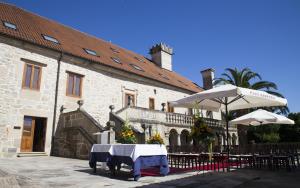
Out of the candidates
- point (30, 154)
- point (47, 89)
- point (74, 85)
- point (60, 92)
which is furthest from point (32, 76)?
point (30, 154)

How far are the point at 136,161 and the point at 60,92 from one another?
9.97 meters

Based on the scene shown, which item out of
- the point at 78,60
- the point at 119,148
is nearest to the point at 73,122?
the point at 78,60

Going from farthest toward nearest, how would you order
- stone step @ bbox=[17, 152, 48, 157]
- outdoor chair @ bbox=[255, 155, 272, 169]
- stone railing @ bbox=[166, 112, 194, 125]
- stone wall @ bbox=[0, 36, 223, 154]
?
1. stone railing @ bbox=[166, 112, 194, 125]
2. stone wall @ bbox=[0, 36, 223, 154]
3. stone step @ bbox=[17, 152, 48, 157]
4. outdoor chair @ bbox=[255, 155, 272, 169]

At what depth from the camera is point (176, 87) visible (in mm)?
22781

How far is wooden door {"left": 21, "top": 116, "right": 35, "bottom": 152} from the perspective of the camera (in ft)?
41.3

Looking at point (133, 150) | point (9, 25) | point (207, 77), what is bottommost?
point (133, 150)

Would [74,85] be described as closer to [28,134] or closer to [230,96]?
[28,134]

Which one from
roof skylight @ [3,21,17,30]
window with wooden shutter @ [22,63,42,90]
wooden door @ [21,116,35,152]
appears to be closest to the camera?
wooden door @ [21,116,35,152]

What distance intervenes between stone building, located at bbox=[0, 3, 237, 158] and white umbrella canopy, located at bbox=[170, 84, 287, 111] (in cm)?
343

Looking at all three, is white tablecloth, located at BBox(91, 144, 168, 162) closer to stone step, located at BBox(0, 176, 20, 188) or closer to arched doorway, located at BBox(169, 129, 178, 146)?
stone step, located at BBox(0, 176, 20, 188)

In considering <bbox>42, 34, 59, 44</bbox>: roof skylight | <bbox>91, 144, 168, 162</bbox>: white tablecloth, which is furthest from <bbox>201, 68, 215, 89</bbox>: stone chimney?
A: <bbox>91, 144, 168, 162</bbox>: white tablecloth

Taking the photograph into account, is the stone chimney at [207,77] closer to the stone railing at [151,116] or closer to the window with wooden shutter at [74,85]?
the stone railing at [151,116]

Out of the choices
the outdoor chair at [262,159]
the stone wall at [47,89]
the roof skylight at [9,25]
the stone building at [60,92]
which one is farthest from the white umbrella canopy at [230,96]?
the roof skylight at [9,25]

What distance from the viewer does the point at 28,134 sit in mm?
12859
